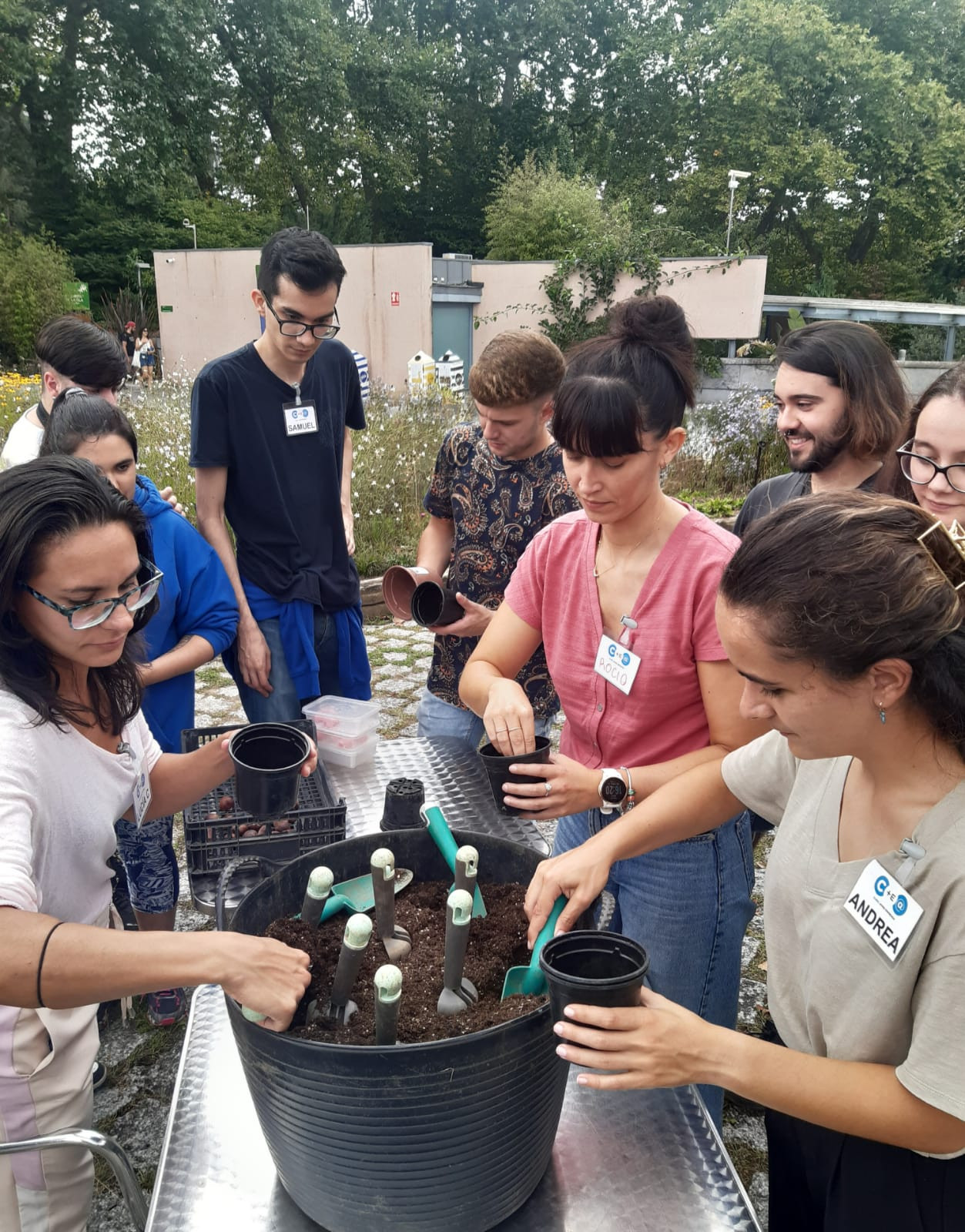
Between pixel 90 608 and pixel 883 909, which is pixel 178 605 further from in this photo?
pixel 883 909

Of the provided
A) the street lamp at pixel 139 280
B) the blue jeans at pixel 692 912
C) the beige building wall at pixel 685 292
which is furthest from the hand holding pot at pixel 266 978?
the street lamp at pixel 139 280

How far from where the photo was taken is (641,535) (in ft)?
5.89

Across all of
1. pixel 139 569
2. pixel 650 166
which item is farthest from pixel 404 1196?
pixel 650 166

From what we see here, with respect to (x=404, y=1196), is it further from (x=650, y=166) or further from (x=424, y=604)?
(x=650, y=166)

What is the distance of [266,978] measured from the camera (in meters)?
1.13

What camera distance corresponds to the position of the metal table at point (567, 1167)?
3.91ft

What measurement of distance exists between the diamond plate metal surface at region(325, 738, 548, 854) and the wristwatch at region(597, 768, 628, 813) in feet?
1.25

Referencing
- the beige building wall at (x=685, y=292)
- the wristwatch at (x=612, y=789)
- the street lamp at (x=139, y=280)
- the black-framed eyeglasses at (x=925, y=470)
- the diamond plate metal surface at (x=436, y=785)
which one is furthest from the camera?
the street lamp at (x=139, y=280)

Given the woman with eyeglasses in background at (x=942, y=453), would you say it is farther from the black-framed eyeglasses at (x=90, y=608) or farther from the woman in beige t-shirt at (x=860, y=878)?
the black-framed eyeglasses at (x=90, y=608)

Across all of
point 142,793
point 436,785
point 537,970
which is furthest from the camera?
point 436,785

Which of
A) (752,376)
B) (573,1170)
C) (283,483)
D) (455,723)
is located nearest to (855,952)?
(573,1170)

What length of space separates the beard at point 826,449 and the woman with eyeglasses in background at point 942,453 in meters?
0.61

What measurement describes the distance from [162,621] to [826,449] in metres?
2.05

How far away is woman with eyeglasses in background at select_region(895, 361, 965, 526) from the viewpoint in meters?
1.93
